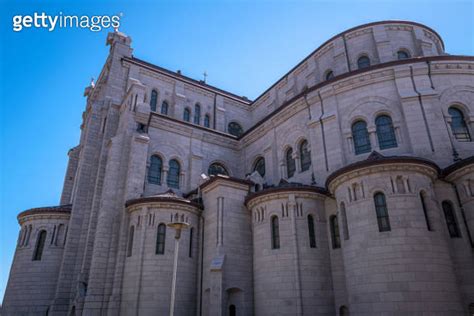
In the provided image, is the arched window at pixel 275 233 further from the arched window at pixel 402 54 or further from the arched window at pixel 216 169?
the arched window at pixel 402 54

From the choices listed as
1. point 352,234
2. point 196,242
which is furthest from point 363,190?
point 196,242

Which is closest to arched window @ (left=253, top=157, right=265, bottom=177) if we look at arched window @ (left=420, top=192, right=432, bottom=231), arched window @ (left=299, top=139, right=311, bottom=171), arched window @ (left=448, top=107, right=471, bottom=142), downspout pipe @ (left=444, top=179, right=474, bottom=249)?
arched window @ (left=299, top=139, right=311, bottom=171)

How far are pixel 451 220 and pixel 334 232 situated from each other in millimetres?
5289

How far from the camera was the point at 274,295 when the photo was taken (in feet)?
53.0

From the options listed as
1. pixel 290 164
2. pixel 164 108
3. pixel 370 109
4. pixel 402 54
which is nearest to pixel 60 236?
pixel 164 108

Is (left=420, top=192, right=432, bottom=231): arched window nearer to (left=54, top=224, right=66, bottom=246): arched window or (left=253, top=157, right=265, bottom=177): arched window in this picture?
(left=253, top=157, right=265, bottom=177): arched window

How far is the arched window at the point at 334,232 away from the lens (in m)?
16.8

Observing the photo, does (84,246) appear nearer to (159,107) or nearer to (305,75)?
(159,107)

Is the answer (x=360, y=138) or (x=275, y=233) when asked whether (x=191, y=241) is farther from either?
(x=360, y=138)

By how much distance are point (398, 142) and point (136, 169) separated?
52.6 ft

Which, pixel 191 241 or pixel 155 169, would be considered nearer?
pixel 191 241

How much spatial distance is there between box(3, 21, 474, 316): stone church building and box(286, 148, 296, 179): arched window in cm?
8

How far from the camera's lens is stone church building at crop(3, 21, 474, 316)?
13.8 m

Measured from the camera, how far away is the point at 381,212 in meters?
14.1
